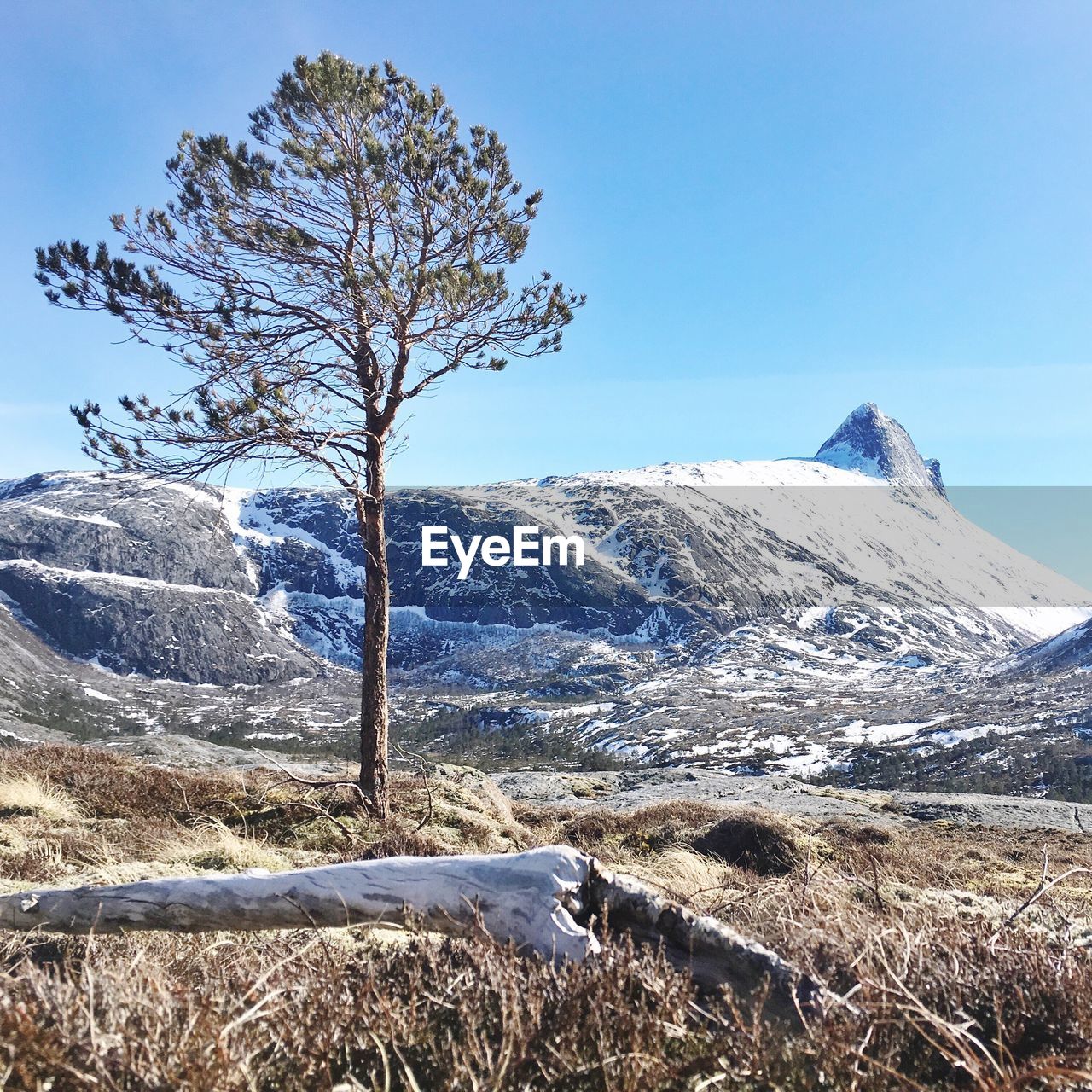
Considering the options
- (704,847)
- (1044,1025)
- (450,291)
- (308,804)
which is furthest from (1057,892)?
(450,291)

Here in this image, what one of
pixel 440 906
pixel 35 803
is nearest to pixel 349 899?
pixel 440 906

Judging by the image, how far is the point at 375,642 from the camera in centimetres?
1202

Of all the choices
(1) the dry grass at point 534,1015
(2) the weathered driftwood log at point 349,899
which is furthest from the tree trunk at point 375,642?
(1) the dry grass at point 534,1015

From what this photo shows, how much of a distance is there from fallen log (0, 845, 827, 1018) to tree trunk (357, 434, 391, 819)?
712 cm

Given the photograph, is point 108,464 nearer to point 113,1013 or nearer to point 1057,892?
point 113,1013

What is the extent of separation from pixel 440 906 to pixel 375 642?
840 cm

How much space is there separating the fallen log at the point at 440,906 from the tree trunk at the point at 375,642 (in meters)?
7.12

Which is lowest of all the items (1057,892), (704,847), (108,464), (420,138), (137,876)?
(704,847)

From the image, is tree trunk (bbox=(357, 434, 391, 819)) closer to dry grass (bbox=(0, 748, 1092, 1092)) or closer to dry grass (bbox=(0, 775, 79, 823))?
dry grass (bbox=(0, 775, 79, 823))

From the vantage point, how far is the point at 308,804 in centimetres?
1082

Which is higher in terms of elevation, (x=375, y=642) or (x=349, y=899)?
(x=375, y=642)

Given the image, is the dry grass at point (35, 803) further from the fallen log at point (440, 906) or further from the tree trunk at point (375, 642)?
the fallen log at point (440, 906)

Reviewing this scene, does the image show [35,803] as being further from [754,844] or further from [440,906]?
[754,844]

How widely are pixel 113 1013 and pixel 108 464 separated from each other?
11.2 m
